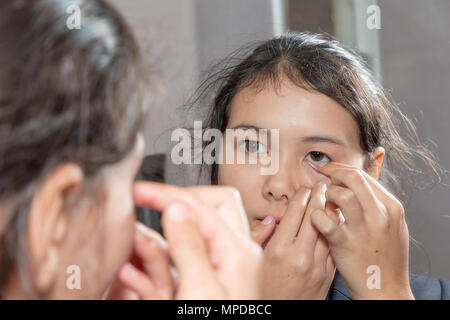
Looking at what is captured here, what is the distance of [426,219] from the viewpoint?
1.42 metres

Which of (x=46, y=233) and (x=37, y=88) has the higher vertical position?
(x=37, y=88)

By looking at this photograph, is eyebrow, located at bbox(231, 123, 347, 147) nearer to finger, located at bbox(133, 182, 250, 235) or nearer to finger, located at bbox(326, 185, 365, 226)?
finger, located at bbox(326, 185, 365, 226)

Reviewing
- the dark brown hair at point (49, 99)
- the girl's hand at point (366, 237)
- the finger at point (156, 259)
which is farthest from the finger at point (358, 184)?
the dark brown hair at point (49, 99)

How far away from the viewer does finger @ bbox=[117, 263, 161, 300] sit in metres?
0.68

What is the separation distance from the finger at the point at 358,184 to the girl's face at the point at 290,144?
0.07 metres

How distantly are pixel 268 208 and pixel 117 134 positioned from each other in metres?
0.50

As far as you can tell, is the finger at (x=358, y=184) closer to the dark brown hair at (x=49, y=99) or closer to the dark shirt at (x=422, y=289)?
the dark shirt at (x=422, y=289)

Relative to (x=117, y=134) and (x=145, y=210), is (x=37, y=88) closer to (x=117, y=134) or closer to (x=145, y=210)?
(x=117, y=134)

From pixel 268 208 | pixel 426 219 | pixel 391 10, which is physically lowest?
pixel 426 219

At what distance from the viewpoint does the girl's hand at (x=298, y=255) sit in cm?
91

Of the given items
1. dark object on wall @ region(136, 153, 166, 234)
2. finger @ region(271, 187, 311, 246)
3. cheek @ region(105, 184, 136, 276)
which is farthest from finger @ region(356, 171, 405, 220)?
dark object on wall @ region(136, 153, 166, 234)
